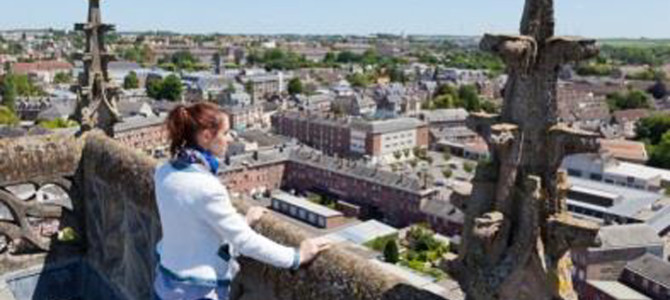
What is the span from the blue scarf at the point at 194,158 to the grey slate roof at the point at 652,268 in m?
36.7

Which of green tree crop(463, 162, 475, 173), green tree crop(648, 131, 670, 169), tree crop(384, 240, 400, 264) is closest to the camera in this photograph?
tree crop(384, 240, 400, 264)

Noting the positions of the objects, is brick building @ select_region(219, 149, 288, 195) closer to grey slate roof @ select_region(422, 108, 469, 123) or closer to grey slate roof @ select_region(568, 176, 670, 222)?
grey slate roof @ select_region(568, 176, 670, 222)

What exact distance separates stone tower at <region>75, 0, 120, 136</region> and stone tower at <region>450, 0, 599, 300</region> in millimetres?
6129

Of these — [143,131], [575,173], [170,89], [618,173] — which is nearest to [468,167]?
[575,173]

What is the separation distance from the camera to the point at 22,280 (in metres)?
7.54

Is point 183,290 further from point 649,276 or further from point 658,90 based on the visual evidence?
point 658,90

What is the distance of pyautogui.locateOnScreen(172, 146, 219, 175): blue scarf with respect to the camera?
10.6 ft

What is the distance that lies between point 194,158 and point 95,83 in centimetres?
574

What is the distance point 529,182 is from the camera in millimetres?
3361

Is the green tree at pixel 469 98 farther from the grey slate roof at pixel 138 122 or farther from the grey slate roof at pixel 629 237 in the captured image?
the grey slate roof at pixel 629 237

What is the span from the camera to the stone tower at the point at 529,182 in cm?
329

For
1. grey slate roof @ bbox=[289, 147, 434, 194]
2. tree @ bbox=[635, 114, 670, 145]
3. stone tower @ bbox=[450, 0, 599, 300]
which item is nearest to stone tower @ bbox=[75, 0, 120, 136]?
stone tower @ bbox=[450, 0, 599, 300]

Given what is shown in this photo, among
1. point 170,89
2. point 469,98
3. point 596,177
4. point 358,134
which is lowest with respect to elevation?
point 596,177

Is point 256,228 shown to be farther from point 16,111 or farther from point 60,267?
point 16,111
